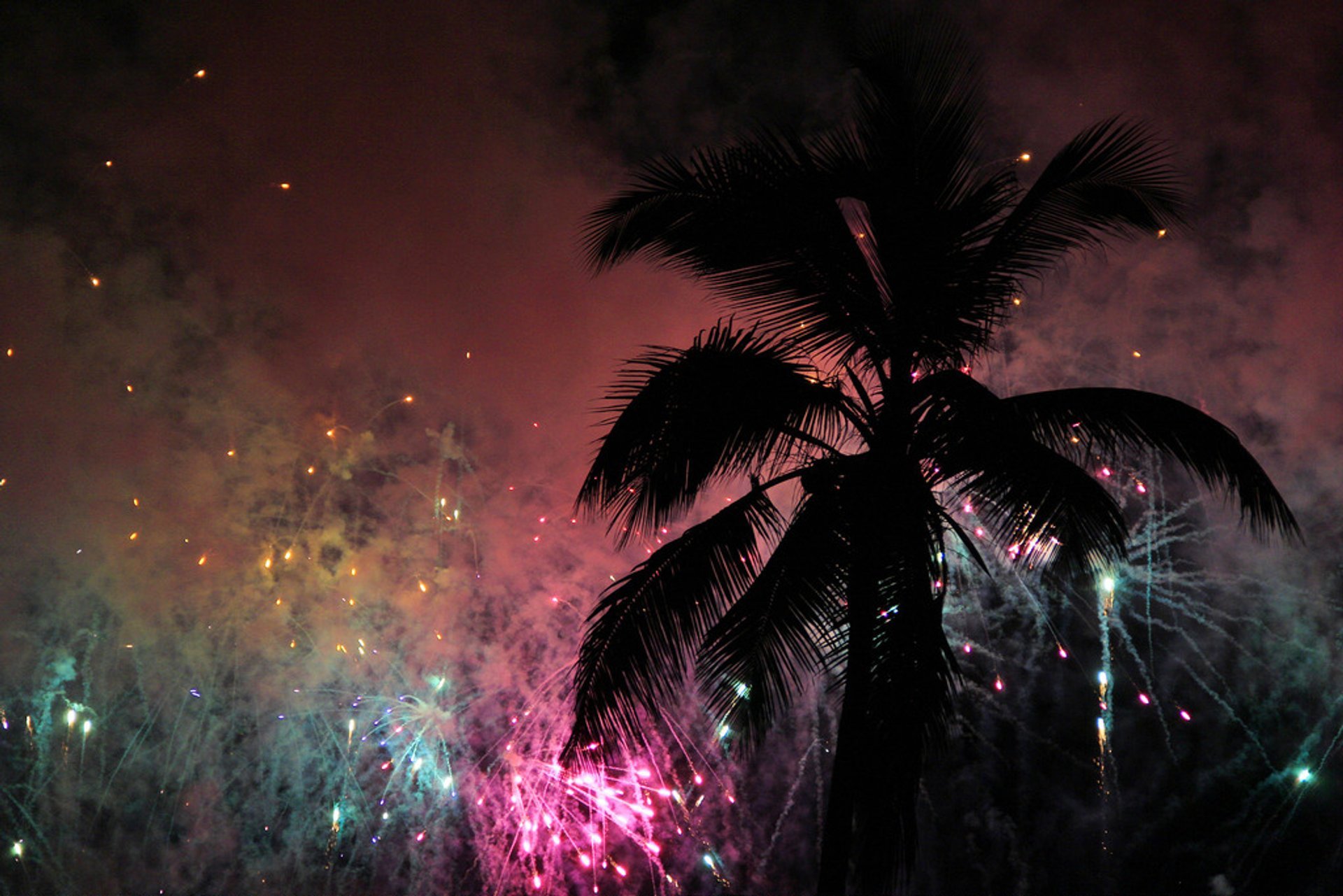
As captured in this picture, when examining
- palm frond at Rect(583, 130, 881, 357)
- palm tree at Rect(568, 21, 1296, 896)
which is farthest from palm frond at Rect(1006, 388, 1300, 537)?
palm frond at Rect(583, 130, 881, 357)

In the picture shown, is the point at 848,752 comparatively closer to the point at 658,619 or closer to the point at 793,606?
the point at 793,606

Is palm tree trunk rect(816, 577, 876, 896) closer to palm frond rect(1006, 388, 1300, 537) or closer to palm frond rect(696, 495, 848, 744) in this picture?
palm frond rect(696, 495, 848, 744)

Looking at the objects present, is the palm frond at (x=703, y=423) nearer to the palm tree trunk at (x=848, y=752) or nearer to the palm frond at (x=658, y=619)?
the palm frond at (x=658, y=619)

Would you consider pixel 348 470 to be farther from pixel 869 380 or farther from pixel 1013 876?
pixel 1013 876

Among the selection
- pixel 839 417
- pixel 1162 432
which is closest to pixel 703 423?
pixel 839 417

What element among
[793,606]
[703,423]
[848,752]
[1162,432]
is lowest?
[848,752]

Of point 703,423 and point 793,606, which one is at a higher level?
point 703,423

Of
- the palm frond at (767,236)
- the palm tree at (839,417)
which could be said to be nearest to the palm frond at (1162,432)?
A: the palm tree at (839,417)
